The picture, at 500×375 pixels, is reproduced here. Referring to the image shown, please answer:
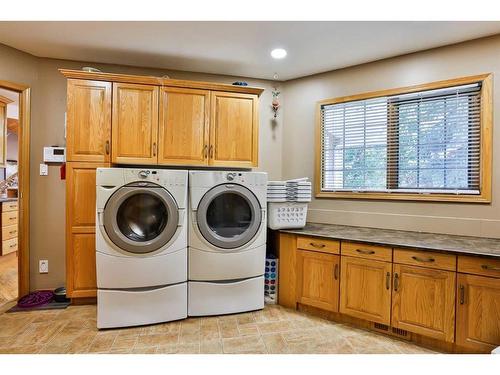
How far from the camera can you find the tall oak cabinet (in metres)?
2.55

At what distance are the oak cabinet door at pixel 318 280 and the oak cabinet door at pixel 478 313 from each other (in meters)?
0.84

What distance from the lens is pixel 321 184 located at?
3217mm

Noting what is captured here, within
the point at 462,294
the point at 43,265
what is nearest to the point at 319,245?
the point at 462,294

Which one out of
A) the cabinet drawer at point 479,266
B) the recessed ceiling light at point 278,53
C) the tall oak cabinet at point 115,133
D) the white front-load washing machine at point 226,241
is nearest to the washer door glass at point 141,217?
the white front-load washing machine at point 226,241

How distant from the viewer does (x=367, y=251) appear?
89.0 inches

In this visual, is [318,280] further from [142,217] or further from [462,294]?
[142,217]

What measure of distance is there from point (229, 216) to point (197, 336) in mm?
990

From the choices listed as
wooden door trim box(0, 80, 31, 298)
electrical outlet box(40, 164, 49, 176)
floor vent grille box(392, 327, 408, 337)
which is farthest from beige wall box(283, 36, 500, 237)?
wooden door trim box(0, 80, 31, 298)

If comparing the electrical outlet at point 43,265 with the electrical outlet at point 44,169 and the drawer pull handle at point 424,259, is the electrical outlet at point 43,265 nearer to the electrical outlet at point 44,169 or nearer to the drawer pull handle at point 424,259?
the electrical outlet at point 44,169

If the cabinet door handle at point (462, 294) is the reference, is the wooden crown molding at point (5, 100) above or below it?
above

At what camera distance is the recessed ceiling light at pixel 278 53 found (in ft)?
8.73
